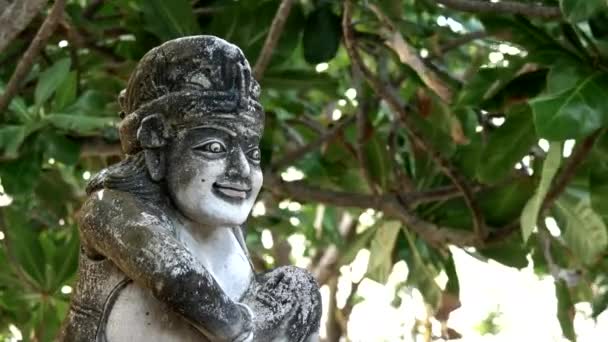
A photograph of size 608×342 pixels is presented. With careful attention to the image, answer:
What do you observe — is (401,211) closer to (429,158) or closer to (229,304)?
(429,158)

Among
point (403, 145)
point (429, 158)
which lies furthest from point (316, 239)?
point (429, 158)

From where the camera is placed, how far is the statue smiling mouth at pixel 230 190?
2.04 m

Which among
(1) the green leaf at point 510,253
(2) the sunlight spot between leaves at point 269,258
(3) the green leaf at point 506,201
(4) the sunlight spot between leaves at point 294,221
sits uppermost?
(3) the green leaf at point 506,201

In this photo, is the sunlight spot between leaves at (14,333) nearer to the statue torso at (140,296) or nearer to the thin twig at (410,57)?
the thin twig at (410,57)

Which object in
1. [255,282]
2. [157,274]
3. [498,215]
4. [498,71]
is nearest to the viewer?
[157,274]

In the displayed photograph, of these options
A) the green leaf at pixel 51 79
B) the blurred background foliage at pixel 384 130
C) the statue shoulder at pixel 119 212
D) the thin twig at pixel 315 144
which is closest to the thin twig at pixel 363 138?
the blurred background foliage at pixel 384 130

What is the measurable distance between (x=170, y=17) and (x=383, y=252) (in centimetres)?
101

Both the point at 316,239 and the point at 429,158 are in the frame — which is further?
the point at 316,239

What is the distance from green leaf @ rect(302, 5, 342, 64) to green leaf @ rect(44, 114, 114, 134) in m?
0.63

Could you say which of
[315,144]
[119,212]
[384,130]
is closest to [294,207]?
[384,130]

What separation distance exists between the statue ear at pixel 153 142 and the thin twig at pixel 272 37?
0.92m

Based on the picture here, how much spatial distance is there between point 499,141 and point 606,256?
75 cm

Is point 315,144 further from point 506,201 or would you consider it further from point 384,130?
point 506,201

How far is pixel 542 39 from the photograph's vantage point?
2904mm
